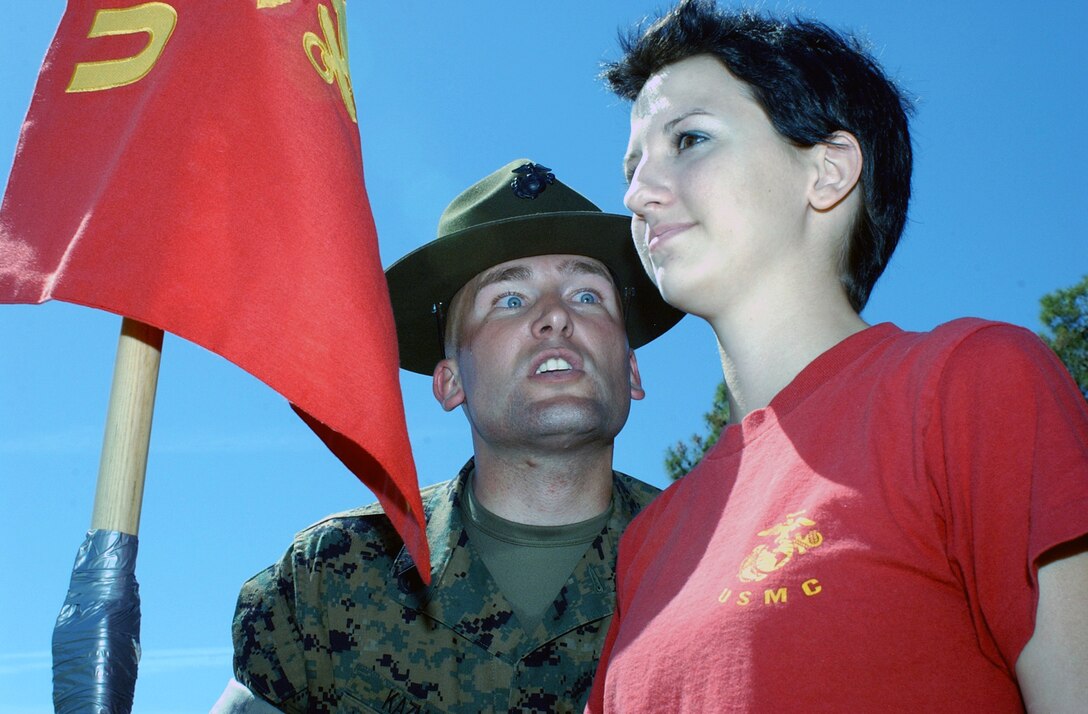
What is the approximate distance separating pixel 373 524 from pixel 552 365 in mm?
810

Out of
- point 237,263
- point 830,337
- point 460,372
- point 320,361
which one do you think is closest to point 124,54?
point 237,263

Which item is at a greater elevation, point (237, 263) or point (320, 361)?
point (237, 263)

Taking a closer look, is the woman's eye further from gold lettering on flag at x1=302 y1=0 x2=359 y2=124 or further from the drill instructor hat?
the drill instructor hat

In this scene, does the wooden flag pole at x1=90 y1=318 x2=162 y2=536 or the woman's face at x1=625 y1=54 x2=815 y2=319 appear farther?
the wooden flag pole at x1=90 y1=318 x2=162 y2=536

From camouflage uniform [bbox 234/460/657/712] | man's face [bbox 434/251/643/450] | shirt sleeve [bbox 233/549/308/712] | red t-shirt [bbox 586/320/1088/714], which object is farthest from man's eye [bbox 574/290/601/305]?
red t-shirt [bbox 586/320/1088/714]

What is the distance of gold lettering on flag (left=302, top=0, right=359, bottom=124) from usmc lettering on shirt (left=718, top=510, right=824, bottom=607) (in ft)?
4.19

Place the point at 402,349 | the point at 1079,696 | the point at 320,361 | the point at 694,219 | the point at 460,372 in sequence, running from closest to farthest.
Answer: the point at 1079,696 < the point at 694,219 < the point at 320,361 < the point at 460,372 < the point at 402,349

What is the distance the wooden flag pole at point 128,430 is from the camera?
175cm

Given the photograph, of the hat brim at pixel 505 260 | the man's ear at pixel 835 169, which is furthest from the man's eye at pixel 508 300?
the man's ear at pixel 835 169

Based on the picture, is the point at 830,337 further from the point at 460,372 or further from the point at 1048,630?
the point at 460,372

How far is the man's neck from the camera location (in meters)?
3.78

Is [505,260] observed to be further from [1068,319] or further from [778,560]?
[1068,319]

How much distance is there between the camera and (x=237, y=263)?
1.85 m

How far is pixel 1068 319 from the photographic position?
35.2ft
